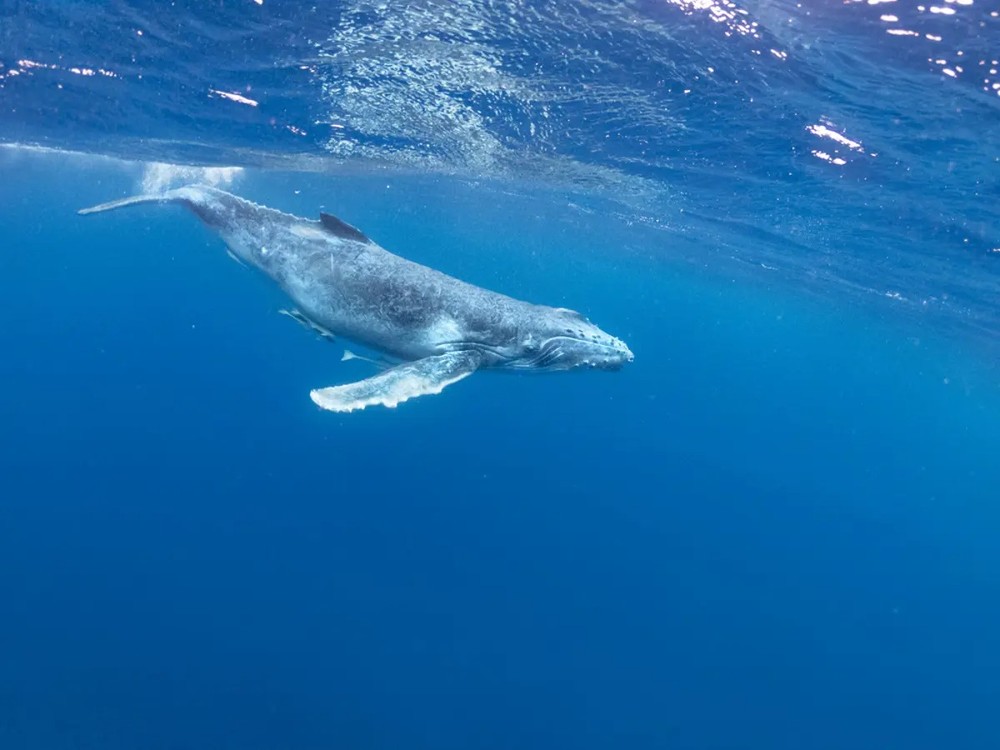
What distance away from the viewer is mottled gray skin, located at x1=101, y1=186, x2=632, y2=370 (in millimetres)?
9273

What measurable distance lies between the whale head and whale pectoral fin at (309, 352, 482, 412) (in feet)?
3.40

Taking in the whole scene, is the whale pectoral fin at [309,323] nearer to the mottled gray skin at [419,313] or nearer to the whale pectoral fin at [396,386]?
the mottled gray skin at [419,313]

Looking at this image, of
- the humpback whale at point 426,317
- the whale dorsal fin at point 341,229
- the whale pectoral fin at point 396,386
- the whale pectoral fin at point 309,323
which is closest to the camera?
the whale pectoral fin at point 396,386

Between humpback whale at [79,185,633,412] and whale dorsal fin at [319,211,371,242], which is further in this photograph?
whale dorsal fin at [319,211,371,242]

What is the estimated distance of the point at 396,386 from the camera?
7.95 metres

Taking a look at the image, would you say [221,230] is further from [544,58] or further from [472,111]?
[472,111]

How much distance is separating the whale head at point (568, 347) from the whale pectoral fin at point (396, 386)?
1.04m

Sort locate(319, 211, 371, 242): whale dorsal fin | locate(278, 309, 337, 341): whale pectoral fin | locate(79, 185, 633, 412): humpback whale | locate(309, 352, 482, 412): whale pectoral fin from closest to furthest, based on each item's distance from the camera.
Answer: locate(309, 352, 482, 412): whale pectoral fin, locate(79, 185, 633, 412): humpback whale, locate(319, 211, 371, 242): whale dorsal fin, locate(278, 309, 337, 341): whale pectoral fin

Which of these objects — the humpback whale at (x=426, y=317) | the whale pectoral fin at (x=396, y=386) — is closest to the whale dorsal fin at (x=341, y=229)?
the humpback whale at (x=426, y=317)

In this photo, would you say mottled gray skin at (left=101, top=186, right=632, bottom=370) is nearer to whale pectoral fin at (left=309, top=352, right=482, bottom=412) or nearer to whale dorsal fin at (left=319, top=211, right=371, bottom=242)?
whale dorsal fin at (left=319, top=211, right=371, bottom=242)

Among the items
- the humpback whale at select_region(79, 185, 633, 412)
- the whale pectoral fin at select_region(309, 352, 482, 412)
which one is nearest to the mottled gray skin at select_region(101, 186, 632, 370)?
the humpback whale at select_region(79, 185, 633, 412)

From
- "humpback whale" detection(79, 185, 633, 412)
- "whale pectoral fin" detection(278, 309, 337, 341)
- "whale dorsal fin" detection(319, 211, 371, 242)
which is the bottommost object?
"whale pectoral fin" detection(278, 309, 337, 341)

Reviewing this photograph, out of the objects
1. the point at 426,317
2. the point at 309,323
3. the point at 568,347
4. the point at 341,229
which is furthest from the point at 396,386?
the point at 341,229

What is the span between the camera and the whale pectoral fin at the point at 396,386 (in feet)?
25.0
